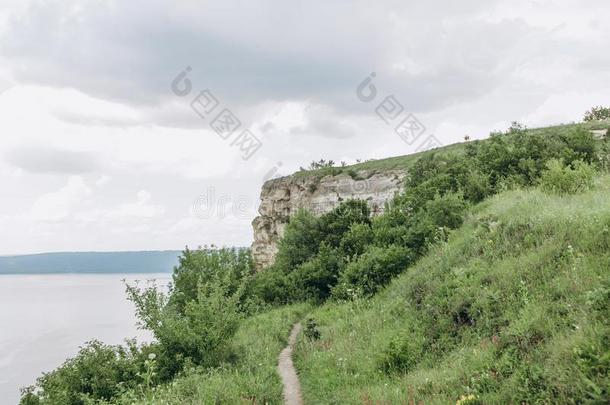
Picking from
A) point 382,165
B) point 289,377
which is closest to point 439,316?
point 289,377

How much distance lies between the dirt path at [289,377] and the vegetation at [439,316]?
0.32 metres

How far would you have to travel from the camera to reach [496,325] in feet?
28.4

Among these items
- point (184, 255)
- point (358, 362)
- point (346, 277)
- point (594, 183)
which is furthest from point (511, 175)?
point (184, 255)

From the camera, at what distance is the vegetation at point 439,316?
7004mm

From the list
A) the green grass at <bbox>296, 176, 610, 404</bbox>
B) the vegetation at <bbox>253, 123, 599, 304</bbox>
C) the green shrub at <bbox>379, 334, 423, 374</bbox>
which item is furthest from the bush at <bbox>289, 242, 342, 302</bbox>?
the green shrub at <bbox>379, 334, 423, 374</bbox>

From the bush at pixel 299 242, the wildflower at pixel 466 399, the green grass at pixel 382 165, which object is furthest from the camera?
the green grass at pixel 382 165

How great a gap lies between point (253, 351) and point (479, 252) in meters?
8.11

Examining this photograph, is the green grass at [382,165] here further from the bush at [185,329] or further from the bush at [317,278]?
the bush at [185,329]

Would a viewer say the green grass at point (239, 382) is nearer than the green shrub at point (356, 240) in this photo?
Yes

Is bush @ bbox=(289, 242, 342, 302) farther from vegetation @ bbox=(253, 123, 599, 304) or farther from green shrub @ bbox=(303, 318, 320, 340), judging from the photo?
green shrub @ bbox=(303, 318, 320, 340)

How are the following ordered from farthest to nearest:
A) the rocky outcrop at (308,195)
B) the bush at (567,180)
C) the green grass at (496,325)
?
the rocky outcrop at (308,195) < the bush at (567,180) < the green grass at (496,325)

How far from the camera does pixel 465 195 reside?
21359mm

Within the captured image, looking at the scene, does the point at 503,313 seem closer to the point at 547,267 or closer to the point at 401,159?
the point at 547,267

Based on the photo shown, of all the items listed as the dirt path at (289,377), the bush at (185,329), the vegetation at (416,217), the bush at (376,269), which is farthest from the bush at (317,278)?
the bush at (185,329)
